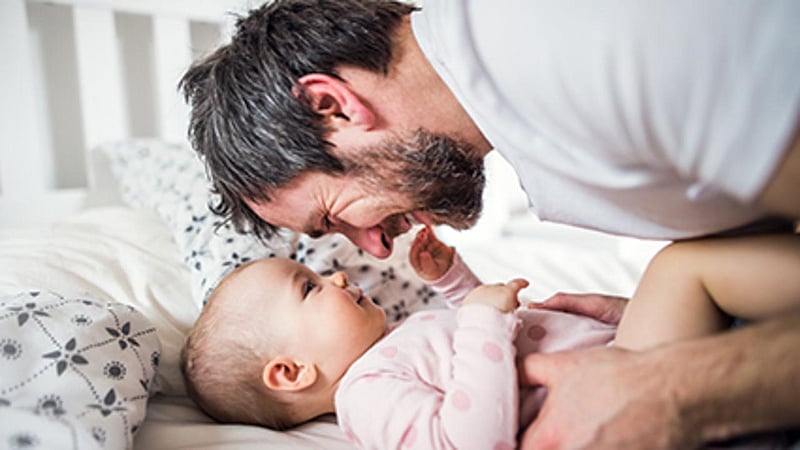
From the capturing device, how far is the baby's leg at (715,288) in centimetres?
71

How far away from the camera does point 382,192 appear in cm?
100

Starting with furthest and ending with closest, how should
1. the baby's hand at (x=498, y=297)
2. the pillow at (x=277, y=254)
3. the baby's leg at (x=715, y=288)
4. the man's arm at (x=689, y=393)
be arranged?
the pillow at (x=277, y=254) → the baby's hand at (x=498, y=297) → the baby's leg at (x=715, y=288) → the man's arm at (x=689, y=393)

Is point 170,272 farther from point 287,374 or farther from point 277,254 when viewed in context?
point 287,374

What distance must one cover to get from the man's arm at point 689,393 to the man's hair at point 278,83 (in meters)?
0.49

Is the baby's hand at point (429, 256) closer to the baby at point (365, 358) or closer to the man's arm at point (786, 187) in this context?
the baby at point (365, 358)

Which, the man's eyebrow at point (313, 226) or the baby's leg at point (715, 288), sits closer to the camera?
the baby's leg at point (715, 288)

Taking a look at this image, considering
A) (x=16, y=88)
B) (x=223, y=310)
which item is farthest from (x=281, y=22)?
(x=16, y=88)

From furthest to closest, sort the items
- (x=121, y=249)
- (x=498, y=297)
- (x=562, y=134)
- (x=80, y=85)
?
(x=80, y=85) → (x=121, y=249) → (x=498, y=297) → (x=562, y=134)

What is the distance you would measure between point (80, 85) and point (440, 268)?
1274 mm

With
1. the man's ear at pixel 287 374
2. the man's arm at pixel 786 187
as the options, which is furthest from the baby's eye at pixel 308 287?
the man's arm at pixel 786 187

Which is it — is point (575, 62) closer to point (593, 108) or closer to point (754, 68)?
point (593, 108)

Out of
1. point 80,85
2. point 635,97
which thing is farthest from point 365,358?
point 80,85

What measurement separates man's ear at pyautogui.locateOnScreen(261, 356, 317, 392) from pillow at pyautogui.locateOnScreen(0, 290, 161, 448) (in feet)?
0.54

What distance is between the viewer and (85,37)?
178 cm
